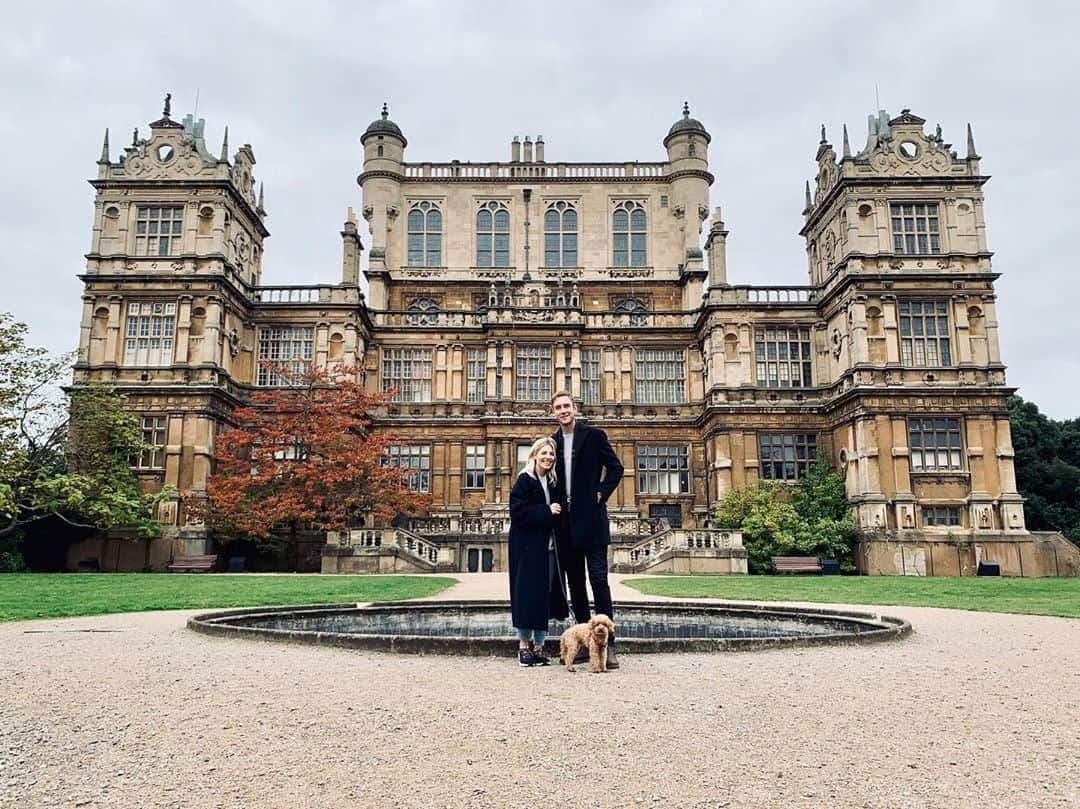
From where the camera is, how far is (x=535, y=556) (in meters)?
7.79

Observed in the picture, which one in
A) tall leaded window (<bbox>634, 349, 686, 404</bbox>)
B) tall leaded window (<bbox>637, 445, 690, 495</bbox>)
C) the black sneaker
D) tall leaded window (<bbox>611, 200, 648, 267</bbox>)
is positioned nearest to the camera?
the black sneaker

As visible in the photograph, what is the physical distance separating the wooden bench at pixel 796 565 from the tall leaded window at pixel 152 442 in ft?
76.8

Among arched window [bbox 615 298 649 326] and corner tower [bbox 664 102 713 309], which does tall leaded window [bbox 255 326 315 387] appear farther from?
corner tower [bbox 664 102 713 309]

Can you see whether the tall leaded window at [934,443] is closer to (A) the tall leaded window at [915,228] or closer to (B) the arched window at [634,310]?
(A) the tall leaded window at [915,228]

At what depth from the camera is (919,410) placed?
103 ft

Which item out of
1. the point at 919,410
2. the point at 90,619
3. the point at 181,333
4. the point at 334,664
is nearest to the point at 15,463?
the point at 181,333

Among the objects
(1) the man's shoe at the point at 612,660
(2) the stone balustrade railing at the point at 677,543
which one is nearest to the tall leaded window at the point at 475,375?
(2) the stone balustrade railing at the point at 677,543

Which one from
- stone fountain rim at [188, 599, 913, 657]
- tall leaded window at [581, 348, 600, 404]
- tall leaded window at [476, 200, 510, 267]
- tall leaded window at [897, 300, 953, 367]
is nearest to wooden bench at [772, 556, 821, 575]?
tall leaded window at [897, 300, 953, 367]

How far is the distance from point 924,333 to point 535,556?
29510 mm

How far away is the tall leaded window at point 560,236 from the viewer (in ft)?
137

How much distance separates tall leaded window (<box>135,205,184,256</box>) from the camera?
33906 mm

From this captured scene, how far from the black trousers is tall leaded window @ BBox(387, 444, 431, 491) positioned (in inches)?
1104

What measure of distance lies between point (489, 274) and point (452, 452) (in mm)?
10330

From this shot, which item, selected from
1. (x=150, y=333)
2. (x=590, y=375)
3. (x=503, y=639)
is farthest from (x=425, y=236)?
(x=503, y=639)
